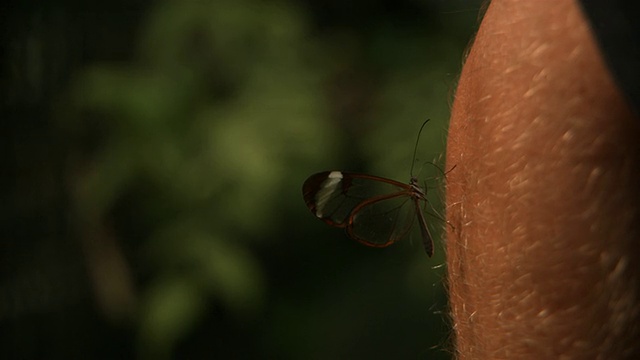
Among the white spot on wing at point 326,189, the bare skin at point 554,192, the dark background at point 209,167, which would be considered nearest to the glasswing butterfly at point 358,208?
the white spot on wing at point 326,189

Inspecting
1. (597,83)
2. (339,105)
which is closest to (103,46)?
(339,105)

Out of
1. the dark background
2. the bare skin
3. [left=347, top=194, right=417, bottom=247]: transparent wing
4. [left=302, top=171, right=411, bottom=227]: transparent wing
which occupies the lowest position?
the dark background

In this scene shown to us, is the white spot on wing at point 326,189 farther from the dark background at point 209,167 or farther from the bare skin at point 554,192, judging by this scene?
the dark background at point 209,167

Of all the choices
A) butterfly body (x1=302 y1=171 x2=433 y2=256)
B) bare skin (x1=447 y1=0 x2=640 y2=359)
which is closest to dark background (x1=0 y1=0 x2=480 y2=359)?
butterfly body (x1=302 y1=171 x2=433 y2=256)

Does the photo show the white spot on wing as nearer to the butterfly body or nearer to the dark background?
the butterfly body

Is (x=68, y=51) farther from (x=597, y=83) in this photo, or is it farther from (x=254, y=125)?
(x=597, y=83)

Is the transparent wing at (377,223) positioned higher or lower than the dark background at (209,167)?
higher
